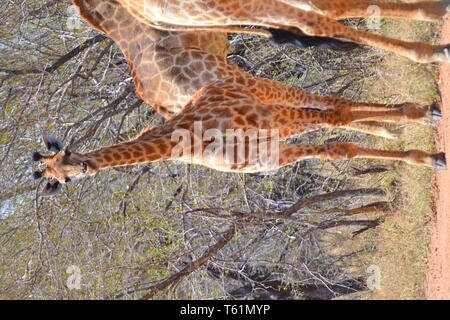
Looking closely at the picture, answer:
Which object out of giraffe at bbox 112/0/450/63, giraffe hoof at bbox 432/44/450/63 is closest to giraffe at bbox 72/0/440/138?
giraffe at bbox 112/0/450/63

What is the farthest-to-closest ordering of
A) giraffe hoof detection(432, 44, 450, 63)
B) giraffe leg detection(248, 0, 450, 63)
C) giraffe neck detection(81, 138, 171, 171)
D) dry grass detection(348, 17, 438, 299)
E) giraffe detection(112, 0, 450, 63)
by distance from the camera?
dry grass detection(348, 17, 438, 299) → giraffe hoof detection(432, 44, 450, 63) → giraffe leg detection(248, 0, 450, 63) → giraffe detection(112, 0, 450, 63) → giraffe neck detection(81, 138, 171, 171)

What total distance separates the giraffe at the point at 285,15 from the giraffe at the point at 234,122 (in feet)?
1.76

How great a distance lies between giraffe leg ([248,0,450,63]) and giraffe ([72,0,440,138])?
2.34ft

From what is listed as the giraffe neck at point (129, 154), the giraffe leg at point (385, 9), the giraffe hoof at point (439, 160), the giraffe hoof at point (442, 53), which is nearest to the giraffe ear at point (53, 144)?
the giraffe neck at point (129, 154)

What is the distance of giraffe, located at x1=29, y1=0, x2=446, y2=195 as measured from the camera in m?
3.88

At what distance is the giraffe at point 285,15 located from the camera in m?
4.54

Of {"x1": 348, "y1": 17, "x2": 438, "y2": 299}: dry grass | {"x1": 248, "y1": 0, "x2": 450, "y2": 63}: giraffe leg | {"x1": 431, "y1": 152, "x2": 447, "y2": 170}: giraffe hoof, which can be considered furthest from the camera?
{"x1": 348, "y1": 17, "x2": 438, "y2": 299}: dry grass

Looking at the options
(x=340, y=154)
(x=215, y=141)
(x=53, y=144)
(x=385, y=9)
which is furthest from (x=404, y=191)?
(x=53, y=144)

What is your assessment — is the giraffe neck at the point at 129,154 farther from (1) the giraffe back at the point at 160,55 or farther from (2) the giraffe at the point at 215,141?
(1) the giraffe back at the point at 160,55

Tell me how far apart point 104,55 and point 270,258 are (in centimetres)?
421

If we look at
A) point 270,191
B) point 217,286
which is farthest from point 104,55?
point 217,286

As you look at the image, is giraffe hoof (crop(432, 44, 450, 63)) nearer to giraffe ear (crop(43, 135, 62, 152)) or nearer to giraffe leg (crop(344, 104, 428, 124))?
giraffe leg (crop(344, 104, 428, 124))
